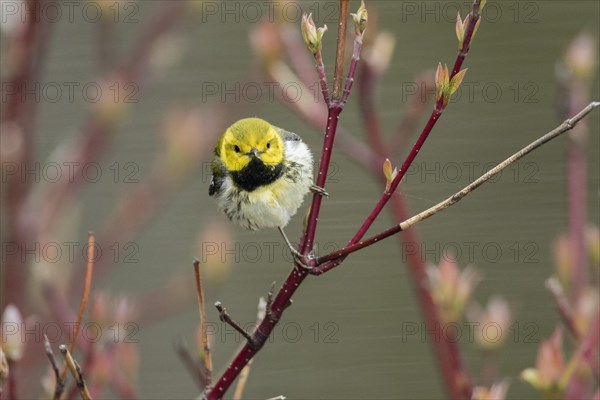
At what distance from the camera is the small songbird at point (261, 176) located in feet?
8.63

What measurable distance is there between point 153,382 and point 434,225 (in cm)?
153

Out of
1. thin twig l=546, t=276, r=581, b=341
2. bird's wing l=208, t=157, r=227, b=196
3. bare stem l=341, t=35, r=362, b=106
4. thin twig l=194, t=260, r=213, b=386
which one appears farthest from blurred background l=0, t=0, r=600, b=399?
bare stem l=341, t=35, r=362, b=106

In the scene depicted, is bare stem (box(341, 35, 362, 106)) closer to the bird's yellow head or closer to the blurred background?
the bird's yellow head

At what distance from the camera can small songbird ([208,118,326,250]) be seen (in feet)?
8.63

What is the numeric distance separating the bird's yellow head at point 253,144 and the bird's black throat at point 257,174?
0.4 inches

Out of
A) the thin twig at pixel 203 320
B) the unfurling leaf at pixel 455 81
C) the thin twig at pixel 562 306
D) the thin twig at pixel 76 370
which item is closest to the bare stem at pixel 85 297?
the thin twig at pixel 76 370

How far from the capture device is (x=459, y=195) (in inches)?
58.3

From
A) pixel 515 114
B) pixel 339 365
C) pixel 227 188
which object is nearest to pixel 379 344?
pixel 339 365

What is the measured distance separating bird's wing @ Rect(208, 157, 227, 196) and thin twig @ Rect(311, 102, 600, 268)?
4.23 feet

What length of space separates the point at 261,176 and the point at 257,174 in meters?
0.02

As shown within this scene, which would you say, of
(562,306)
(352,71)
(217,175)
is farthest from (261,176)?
(352,71)

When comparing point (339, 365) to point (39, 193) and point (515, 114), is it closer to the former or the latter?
point (515, 114)

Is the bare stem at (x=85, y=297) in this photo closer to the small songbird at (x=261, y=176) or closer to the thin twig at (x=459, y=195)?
the thin twig at (x=459, y=195)

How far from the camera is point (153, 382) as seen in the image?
435 cm
